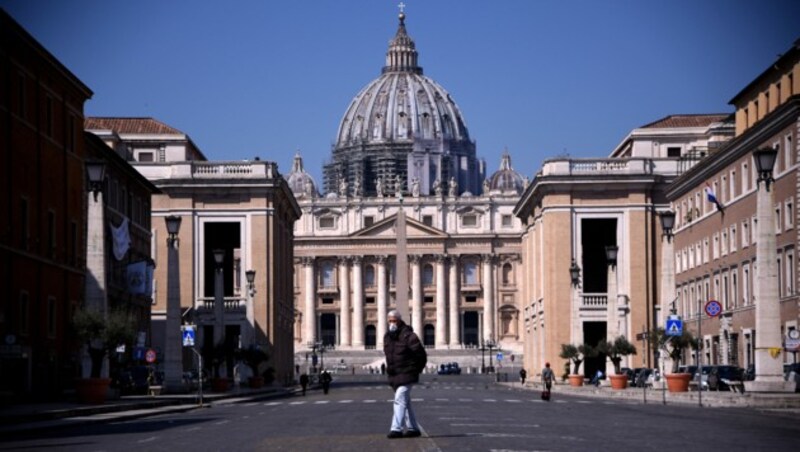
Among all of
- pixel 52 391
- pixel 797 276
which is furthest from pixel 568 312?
pixel 52 391

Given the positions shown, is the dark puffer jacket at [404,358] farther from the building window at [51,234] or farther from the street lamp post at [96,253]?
the building window at [51,234]

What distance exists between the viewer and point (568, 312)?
109500 mm

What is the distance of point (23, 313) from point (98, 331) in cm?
1001

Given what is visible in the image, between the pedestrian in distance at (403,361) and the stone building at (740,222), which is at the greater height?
the stone building at (740,222)

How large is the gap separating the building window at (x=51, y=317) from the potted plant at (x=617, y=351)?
2372cm

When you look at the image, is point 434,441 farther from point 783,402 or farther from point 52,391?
point 52,391

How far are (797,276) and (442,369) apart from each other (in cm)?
11845

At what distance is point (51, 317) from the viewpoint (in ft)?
217

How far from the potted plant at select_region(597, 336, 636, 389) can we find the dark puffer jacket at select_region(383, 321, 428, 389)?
4595cm

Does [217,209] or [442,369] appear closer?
[217,209]

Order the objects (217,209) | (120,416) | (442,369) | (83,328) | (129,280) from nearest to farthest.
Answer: (120,416), (83,328), (129,280), (217,209), (442,369)

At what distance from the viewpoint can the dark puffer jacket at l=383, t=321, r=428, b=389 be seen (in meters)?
27.0

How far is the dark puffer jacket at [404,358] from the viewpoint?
27.0m

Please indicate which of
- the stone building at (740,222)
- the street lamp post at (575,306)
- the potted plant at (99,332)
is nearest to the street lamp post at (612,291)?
the stone building at (740,222)
